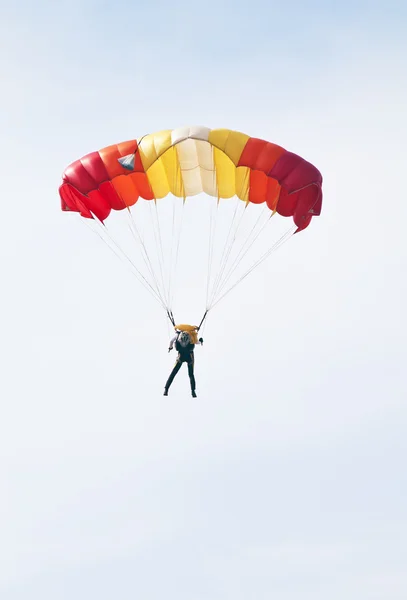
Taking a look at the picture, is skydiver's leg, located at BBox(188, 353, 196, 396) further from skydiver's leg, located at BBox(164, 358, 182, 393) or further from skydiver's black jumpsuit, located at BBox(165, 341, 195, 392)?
skydiver's leg, located at BBox(164, 358, 182, 393)

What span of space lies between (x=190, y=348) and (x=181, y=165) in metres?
4.70

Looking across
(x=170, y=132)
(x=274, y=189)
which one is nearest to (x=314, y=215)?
(x=274, y=189)

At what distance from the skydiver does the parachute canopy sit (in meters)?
3.92

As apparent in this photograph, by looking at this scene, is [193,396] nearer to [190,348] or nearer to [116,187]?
[190,348]

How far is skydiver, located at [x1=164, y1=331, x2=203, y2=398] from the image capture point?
42.5 meters

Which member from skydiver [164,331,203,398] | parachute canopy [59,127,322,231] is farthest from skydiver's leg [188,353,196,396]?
parachute canopy [59,127,322,231]

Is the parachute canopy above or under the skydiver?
above

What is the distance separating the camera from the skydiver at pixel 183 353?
42531mm

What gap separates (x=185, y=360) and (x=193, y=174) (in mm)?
4812

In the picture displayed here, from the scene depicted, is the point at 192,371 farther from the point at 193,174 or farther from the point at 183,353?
the point at 193,174

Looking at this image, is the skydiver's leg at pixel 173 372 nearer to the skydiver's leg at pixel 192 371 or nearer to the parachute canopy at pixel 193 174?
the skydiver's leg at pixel 192 371

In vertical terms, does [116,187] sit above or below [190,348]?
above

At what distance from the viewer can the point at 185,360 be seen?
42.7 meters

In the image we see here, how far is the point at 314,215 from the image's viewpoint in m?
43.6
